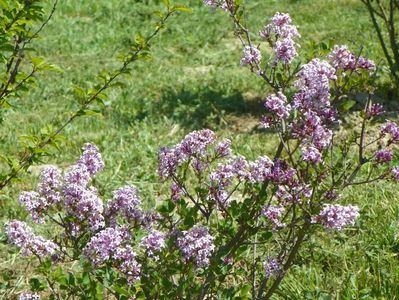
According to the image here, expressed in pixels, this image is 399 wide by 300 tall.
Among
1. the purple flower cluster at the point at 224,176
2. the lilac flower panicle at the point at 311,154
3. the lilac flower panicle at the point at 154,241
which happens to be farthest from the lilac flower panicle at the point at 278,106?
the lilac flower panicle at the point at 154,241

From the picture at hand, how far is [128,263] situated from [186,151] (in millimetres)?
549

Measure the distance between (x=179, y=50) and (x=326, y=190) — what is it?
29.1 ft

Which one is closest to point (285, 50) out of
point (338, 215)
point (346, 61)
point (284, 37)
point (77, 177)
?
point (284, 37)

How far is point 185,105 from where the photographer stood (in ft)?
27.3

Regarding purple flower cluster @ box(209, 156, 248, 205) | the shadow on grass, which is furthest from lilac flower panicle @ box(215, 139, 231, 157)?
the shadow on grass

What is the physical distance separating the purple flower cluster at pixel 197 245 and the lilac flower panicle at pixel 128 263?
0.20 metres

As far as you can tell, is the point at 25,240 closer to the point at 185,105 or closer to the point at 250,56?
the point at 250,56

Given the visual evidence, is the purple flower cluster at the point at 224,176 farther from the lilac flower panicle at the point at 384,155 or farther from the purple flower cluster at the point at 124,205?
the lilac flower panicle at the point at 384,155

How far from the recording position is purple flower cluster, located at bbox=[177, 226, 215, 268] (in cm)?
260

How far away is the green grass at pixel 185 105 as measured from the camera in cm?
427

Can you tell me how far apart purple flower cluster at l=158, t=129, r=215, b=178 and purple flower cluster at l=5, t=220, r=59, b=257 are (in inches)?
22.9

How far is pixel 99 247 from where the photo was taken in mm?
2592

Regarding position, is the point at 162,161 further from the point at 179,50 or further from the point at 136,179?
the point at 179,50

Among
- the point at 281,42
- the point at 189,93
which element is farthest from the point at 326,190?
the point at 189,93
